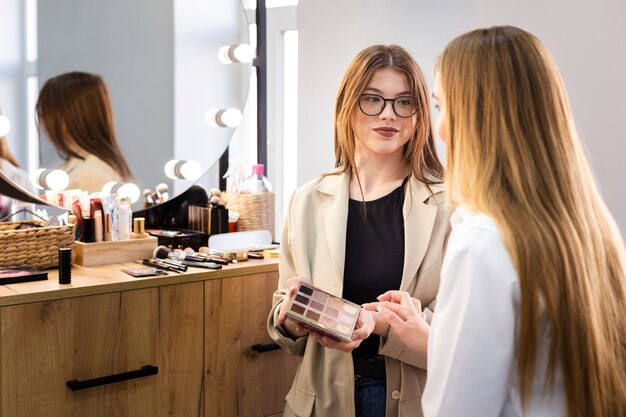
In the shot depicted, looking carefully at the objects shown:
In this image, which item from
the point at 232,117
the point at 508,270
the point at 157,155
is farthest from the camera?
the point at 232,117

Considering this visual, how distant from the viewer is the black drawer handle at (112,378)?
4.54ft

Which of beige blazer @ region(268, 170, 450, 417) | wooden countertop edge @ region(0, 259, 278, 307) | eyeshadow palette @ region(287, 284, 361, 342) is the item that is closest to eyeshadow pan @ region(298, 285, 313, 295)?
eyeshadow palette @ region(287, 284, 361, 342)

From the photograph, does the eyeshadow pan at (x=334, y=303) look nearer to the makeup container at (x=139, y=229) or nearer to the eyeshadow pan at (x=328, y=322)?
the eyeshadow pan at (x=328, y=322)

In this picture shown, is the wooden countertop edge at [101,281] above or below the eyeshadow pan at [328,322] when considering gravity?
above

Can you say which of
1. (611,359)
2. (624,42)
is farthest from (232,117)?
(611,359)

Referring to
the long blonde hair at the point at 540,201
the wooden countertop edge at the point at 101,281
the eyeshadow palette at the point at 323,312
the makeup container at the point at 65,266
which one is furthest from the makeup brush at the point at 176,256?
the long blonde hair at the point at 540,201

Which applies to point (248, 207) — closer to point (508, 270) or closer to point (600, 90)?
point (600, 90)

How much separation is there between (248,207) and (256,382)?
0.53 meters

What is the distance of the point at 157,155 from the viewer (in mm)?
1960

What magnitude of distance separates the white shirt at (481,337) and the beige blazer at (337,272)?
1.57 ft

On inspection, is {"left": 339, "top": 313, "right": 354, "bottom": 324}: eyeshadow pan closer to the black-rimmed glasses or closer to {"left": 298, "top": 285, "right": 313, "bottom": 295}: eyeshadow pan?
{"left": 298, "top": 285, "right": 313, "bottom": 295}: eyeshadow pan

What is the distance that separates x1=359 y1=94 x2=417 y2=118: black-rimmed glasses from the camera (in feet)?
4.80

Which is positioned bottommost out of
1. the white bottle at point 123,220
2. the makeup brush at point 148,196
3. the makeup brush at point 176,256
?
the makeup brush at point 176,256

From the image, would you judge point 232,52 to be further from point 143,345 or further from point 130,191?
point 143,345
